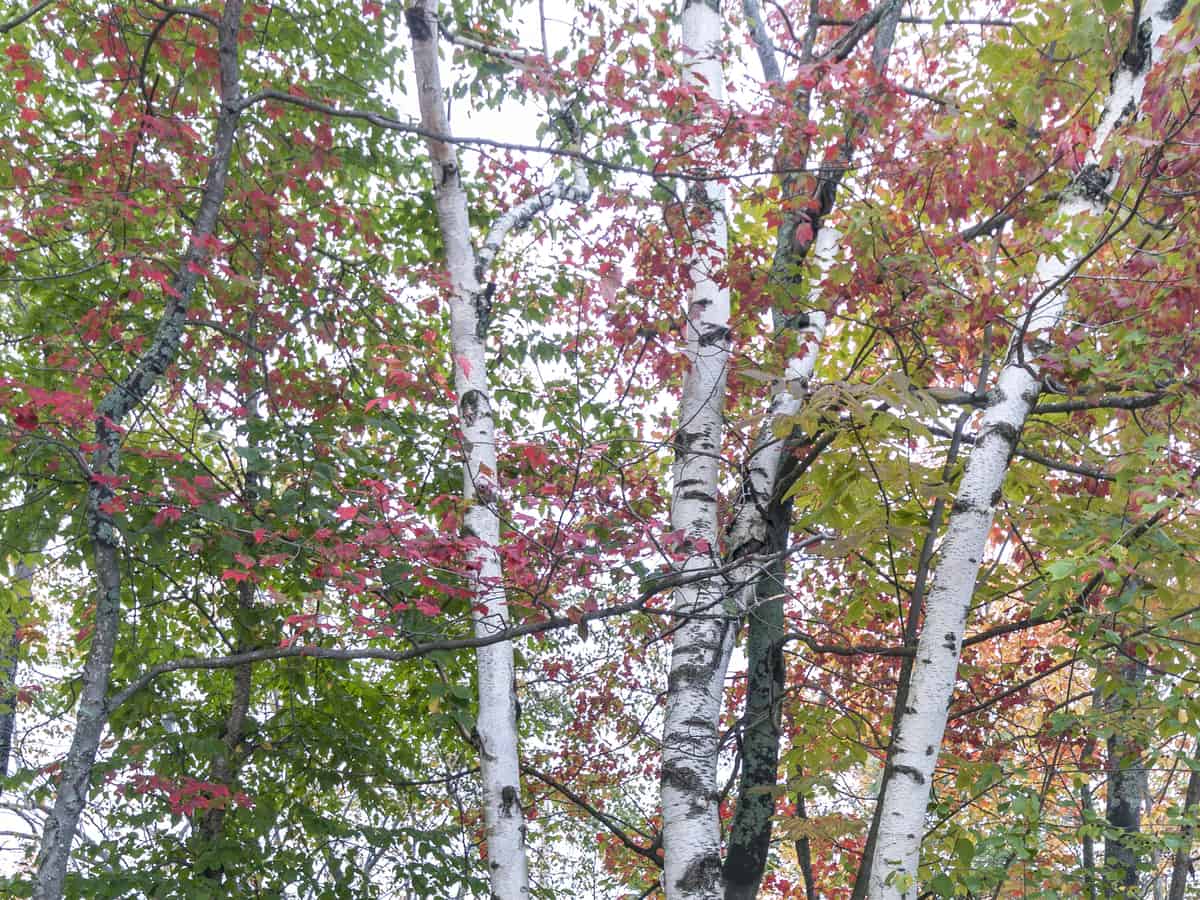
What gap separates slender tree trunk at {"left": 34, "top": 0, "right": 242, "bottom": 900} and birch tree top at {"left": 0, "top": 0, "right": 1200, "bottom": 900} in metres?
0.02

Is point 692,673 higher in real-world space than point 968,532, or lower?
lower

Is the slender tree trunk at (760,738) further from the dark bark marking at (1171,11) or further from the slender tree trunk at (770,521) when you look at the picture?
the dark bark marking at (1171,11)

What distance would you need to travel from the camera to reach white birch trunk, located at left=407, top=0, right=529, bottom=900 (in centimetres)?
435

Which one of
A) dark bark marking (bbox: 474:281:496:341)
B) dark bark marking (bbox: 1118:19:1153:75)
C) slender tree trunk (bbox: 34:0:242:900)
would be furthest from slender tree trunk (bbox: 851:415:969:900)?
slender tree trunk (bbox: 34:0:242:900)

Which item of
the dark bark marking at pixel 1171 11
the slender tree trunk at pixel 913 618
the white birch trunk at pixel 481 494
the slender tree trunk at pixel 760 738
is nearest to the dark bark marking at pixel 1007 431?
the slender tree trunk at pixel 913 618

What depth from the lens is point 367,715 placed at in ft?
23.7

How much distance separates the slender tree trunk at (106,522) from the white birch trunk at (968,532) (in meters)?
3.02

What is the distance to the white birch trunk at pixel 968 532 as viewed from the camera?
3438 millimetres

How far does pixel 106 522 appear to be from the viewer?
3691mm

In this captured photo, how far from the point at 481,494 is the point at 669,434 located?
2001mm

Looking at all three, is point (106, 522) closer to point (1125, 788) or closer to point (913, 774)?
point (913, 774)

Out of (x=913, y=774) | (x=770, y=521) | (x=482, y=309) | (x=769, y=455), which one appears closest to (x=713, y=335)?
(x=769, y=455)

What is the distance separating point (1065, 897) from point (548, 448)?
4071mm

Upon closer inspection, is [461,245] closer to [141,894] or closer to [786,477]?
[786,477]
